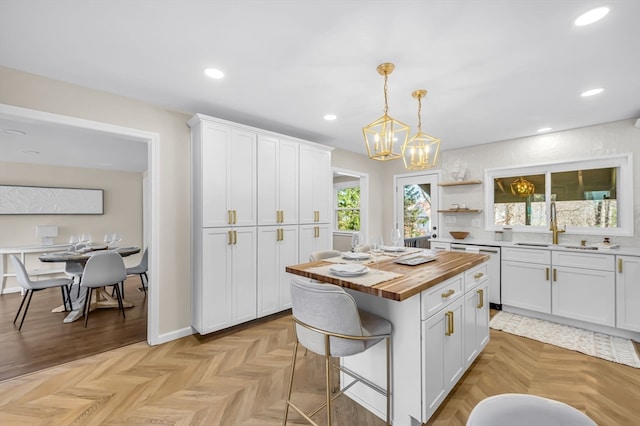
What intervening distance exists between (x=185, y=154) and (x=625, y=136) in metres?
5.30

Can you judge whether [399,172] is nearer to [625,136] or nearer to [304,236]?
[304,236]

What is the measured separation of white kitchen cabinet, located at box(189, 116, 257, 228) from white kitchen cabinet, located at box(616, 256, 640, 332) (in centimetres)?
418

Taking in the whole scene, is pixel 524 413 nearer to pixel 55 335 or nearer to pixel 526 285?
pixel 526 285

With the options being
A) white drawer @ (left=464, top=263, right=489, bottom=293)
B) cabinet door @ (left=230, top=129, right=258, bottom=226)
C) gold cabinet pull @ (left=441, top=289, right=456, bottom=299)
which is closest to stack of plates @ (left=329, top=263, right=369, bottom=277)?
gold cabinet pull @ (left=441, top=289, right=456, bottom=299)

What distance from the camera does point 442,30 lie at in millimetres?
1773

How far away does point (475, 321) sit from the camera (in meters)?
2.39

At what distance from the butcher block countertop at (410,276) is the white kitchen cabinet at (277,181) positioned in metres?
1.43

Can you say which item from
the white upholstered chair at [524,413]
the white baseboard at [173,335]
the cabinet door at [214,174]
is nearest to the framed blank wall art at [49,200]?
the white baseboard at [173,335]

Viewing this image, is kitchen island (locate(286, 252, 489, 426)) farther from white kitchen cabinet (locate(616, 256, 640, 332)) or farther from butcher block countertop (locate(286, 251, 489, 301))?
white kitchen cabinet (locate(616, 256, 640, 332))

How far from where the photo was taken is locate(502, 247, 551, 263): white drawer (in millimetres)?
3533

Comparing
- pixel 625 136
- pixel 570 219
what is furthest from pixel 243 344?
pixel 625 136

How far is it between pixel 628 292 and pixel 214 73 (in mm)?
4758

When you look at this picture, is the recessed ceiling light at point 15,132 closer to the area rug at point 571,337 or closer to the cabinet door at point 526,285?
the area rug at point 571,337

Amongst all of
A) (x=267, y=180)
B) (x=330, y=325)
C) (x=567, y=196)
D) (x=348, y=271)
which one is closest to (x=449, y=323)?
(x=348, y=271)
